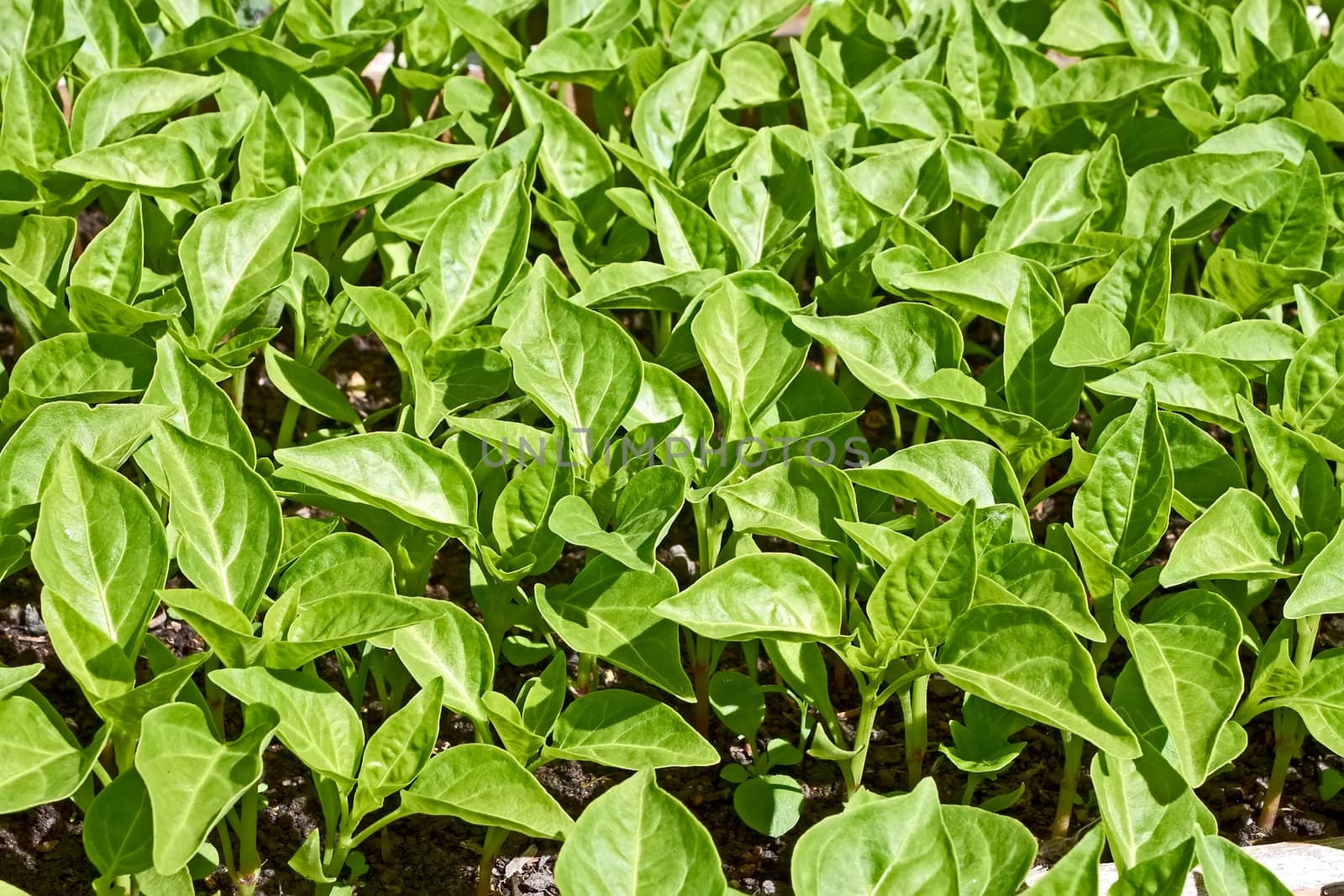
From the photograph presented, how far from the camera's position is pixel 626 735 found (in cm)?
165

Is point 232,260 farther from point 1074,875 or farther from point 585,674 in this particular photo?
point 1074,875

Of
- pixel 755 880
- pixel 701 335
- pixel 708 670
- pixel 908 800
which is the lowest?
pixel 755 880

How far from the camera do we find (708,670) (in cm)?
202

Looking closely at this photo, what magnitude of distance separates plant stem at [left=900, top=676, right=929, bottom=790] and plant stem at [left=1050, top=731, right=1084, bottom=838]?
0.18 metres

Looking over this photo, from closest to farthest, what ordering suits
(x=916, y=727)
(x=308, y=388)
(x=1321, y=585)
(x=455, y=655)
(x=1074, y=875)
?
(x=1074, y=875) → (x=1321, y=585) → (x=455, y=655) → (x=916, y=727) → (x=308, y=388)

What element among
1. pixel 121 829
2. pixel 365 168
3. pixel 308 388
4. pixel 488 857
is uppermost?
pixel 365 168

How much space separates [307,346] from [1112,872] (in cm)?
136

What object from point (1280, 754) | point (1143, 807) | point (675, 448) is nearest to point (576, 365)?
point (675, 448)

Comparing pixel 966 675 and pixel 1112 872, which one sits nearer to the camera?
pixel 966 675

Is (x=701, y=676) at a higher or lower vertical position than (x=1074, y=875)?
lower

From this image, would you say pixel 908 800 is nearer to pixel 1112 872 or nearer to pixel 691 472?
pixel 1112 872

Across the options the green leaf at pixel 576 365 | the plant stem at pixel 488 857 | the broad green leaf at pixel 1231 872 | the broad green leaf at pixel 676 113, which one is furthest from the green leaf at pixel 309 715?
the broad green leaf at pixel 676 113

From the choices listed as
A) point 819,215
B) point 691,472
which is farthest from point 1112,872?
point 819,215

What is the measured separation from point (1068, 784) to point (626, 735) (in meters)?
0.64
